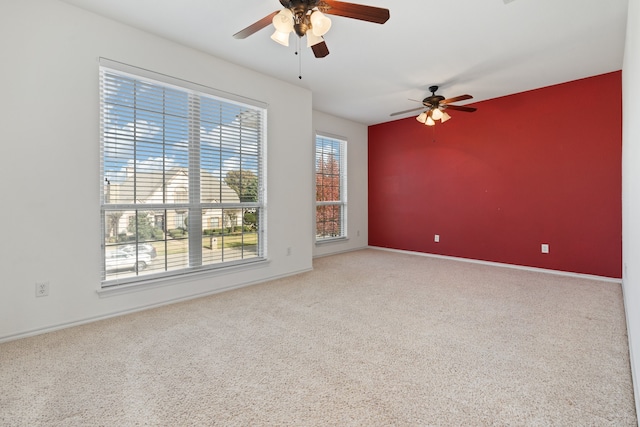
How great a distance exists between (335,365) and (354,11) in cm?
229

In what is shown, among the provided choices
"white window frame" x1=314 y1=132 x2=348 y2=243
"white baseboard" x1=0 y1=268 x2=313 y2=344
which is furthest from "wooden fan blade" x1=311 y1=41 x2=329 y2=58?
"white window frame" x1=314 y1=132 x2=348 y2=243

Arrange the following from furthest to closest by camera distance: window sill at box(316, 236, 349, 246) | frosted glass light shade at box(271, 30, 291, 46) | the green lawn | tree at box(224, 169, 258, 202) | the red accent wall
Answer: window sill at box(316, 236, 349, 246) → the red accent wall → tree at box(224, 169, 258, 202) → the green lawn → frosted glass light shade at box(271, 30, 291, 46)

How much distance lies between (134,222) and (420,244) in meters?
4.71

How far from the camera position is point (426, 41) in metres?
3.08

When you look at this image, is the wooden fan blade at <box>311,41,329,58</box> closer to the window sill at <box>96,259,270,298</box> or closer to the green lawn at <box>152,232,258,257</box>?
the green lawn at <box>152,232,258,257</box>

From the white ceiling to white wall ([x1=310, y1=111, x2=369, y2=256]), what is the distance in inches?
60.6

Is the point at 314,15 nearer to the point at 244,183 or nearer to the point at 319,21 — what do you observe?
the point at 319,21

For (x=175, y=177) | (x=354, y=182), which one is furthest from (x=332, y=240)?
(x=175, y=177)

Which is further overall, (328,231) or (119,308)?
(328,231)

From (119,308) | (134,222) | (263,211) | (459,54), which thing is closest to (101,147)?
(134,222)

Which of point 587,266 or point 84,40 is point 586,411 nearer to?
point 587,266

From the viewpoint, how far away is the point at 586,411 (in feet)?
5.02

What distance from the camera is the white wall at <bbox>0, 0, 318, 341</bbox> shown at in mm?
2309

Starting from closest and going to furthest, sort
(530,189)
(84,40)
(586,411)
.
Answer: (586,411) → (84,40) → (530,189)
